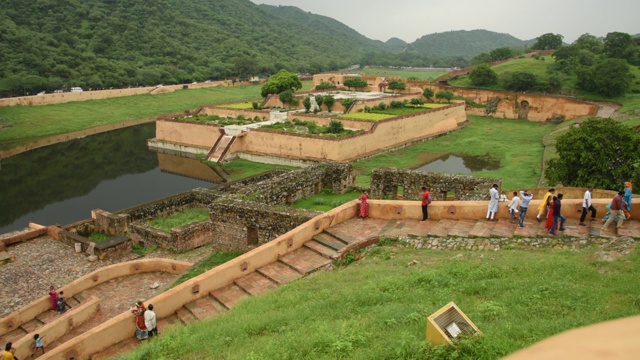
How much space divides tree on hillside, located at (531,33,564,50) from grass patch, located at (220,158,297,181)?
6464 cm

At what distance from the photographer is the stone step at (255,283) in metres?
9.76

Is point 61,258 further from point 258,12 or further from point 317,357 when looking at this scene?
point 258,12

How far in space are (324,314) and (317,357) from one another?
143 cm

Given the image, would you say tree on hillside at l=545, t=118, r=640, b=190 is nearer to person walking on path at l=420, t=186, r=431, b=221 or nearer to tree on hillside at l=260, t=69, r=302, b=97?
person walking on path at l=420, t=186, r=431, b=221

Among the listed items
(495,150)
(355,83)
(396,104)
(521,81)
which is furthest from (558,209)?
(355,83)

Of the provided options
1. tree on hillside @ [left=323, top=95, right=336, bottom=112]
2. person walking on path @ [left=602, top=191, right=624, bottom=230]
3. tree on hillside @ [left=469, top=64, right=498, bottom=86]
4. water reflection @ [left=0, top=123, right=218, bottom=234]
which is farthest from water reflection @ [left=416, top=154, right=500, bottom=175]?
tree on hillside @ [left=469, top=64, right=498, bottom=86]

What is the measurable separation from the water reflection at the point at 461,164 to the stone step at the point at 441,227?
1884 cm

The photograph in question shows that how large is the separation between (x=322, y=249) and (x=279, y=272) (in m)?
1.21

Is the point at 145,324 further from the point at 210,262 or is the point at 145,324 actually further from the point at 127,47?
the point at 127,47

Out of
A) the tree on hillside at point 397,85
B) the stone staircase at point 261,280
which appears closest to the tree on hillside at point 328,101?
the tree on hillside at point 397,85

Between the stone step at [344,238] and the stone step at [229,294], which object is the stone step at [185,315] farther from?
the stone step at [344,238]

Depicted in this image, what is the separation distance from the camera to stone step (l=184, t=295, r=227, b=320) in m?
9.25

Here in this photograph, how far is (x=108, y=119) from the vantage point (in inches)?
1973

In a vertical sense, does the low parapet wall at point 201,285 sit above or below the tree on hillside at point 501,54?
below
